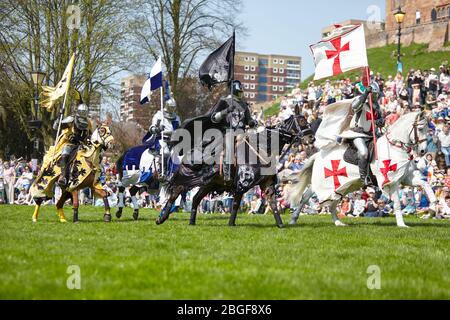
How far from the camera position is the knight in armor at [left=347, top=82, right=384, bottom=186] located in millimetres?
14195

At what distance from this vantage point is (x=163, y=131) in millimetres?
16703

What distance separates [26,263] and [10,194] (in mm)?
24887

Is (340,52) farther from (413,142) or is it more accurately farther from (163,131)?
(163,131)

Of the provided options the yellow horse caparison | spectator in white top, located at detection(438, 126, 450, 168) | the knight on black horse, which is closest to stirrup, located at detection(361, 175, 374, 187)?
the knight on black horse

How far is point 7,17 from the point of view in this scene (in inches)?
1395

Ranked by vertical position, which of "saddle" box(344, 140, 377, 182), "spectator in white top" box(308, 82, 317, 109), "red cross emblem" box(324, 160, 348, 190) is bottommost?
"red cross emblem" box(324, 160, 348, 190)

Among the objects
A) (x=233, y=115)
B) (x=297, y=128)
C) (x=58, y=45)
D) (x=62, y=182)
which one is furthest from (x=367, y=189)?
(x=58, y=45)

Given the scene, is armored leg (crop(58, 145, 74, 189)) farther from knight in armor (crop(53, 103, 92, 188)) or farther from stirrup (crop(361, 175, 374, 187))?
stirrup (crop(361, 175, 374, 187))

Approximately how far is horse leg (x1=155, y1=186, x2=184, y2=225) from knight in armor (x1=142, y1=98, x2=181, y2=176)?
7.25ft

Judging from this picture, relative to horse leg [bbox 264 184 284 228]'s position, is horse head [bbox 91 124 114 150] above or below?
above

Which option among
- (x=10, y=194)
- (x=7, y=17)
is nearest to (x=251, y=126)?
(x=10, y=194)

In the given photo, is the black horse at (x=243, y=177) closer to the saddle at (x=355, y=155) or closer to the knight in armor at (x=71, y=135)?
the saddle at (x=355, y=155)

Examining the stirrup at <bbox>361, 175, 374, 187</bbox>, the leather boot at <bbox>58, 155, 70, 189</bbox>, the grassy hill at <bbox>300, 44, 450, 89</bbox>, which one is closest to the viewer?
the stirrup at <bbox>361, 175, 374, 187</bbox>
